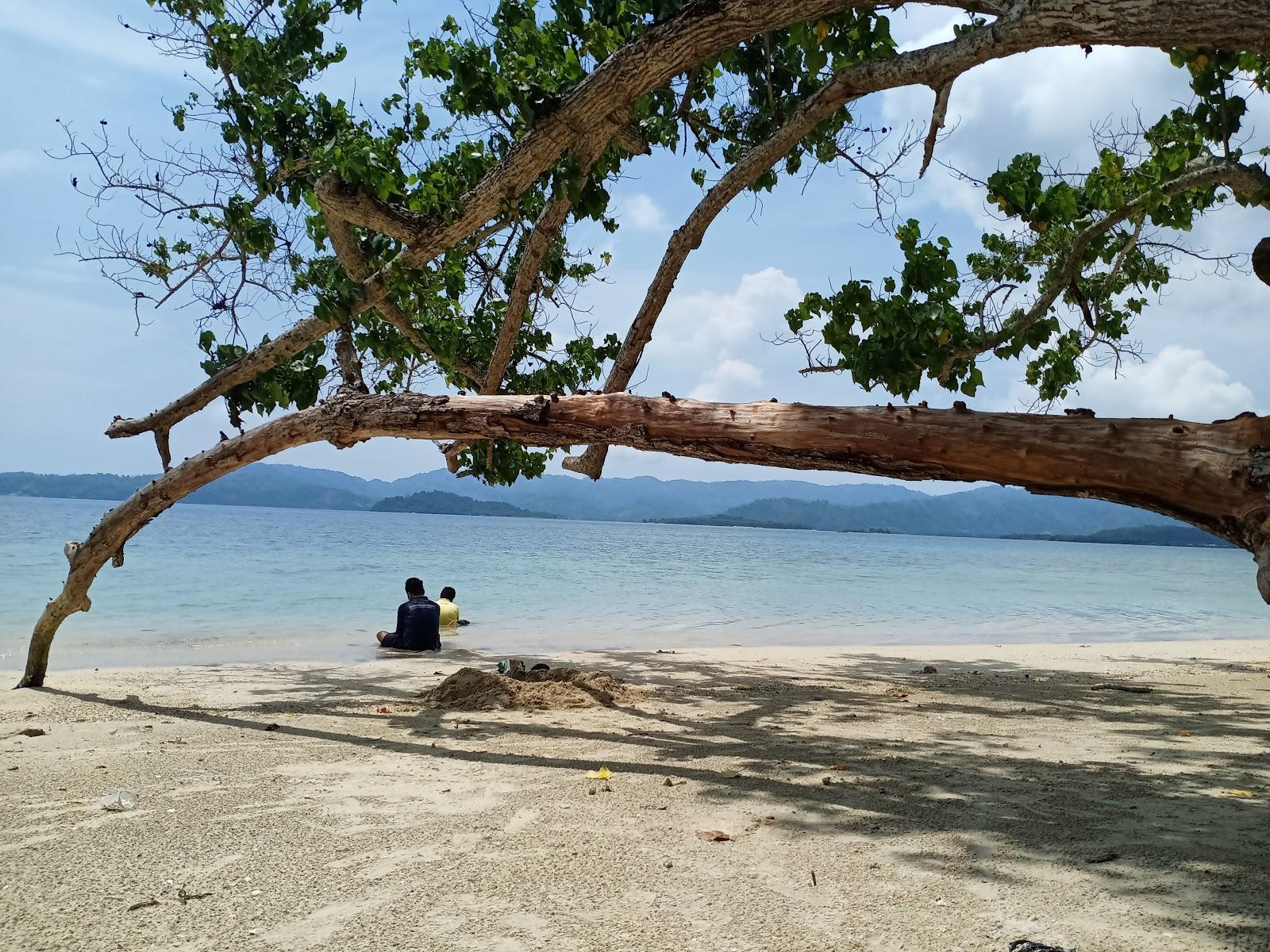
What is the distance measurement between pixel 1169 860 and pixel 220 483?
7382 inches

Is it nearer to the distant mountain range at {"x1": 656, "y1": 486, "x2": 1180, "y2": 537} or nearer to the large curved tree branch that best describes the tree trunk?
the large curved tree branch

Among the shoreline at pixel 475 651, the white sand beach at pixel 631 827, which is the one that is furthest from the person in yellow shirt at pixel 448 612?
the white sand beach at pixel 631 827

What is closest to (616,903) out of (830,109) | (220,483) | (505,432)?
(505,432)

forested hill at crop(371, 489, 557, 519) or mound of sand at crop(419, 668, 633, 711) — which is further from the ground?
forested hill at crop(371, 489, 557, 519)

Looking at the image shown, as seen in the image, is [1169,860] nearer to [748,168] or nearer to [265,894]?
[265,894]

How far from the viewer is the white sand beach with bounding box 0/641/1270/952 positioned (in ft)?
7.89

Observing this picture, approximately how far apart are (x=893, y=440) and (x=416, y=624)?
25.2ft

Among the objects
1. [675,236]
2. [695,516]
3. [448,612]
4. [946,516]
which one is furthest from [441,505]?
[675,236]

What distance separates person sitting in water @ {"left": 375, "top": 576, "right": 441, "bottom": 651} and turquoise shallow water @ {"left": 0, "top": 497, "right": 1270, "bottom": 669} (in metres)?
0.74

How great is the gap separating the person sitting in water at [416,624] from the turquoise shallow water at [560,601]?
74 cm

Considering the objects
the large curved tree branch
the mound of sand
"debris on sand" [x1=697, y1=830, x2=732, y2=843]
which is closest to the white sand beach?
"debris on sand" [x1=697, y1=830, x2=732, y2=843]

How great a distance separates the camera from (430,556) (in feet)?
121

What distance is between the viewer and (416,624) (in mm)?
10141

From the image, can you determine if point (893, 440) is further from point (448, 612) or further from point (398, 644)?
point (448, 612)
